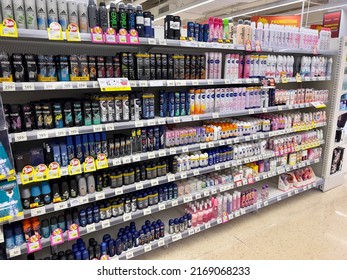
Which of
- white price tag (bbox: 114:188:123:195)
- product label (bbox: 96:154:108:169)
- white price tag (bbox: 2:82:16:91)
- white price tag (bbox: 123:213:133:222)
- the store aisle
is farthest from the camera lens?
the store aisle

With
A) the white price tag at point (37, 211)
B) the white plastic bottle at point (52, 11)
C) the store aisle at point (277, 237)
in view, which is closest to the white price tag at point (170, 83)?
the white plastic bottle at point (52, 11)

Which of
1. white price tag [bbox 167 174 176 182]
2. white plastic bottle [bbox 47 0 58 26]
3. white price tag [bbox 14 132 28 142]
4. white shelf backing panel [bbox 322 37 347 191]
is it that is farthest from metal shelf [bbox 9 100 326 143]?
white shelf backing panel [bbox 322 37 347 191]

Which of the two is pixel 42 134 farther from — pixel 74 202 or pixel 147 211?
pixel 147 211

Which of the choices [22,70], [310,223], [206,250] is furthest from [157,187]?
[310,223]

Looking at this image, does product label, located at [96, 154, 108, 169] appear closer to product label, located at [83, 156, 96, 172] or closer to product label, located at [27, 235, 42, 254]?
product label, located at [83, 156, 96, 172]

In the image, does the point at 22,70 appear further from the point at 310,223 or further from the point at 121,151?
the point at 310,223

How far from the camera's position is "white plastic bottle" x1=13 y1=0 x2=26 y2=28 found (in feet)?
5.33

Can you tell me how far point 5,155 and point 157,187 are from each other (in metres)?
1.33

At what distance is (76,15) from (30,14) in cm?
30

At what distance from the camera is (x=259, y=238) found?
9.30 ft

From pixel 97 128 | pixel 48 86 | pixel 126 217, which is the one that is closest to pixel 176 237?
pixel 126 217

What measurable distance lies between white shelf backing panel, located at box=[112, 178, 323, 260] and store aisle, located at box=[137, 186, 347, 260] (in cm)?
13

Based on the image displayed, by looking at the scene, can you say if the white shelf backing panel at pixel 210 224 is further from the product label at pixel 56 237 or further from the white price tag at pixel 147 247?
the product label at pixel 56 237

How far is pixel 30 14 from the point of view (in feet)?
5.48
